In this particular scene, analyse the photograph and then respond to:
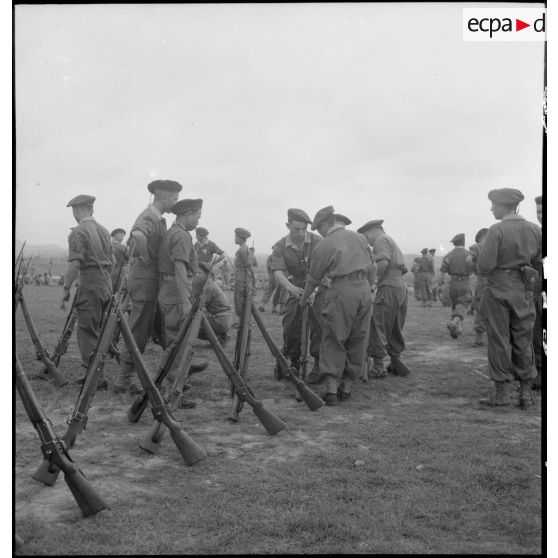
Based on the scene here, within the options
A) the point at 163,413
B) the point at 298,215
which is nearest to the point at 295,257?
the point at 298,215

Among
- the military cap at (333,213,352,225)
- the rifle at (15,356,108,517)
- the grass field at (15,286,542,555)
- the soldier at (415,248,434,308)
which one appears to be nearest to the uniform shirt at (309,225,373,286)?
the military cap at (333,213,352,225)

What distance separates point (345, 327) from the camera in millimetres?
6406

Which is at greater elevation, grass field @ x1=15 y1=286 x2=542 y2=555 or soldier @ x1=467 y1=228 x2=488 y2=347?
soldier @ x1=467 y1=228 x2=488 y2=347

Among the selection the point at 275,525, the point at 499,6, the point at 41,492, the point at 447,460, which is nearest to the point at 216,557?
the point at 275,525

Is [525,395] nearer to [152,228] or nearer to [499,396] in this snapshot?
[499,396]

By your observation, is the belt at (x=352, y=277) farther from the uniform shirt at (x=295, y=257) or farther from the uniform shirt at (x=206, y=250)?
the uniform shirt at (x=206, y=250)

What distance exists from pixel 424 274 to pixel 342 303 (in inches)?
584

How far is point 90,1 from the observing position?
12.4 feet

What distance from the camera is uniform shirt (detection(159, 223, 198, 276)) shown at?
607cm

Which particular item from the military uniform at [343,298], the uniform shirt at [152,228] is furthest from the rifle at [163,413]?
the military uniform at [343,298]

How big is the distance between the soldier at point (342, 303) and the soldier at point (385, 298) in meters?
1.34

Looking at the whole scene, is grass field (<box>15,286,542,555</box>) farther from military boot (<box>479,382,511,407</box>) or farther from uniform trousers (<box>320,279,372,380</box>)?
uniform trousers (<box>320,279,372,380</box>)

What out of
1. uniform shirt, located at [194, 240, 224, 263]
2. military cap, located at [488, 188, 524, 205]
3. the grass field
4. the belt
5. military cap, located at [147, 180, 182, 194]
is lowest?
the grass field

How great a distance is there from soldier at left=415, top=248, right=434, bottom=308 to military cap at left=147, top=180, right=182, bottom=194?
15.1m
